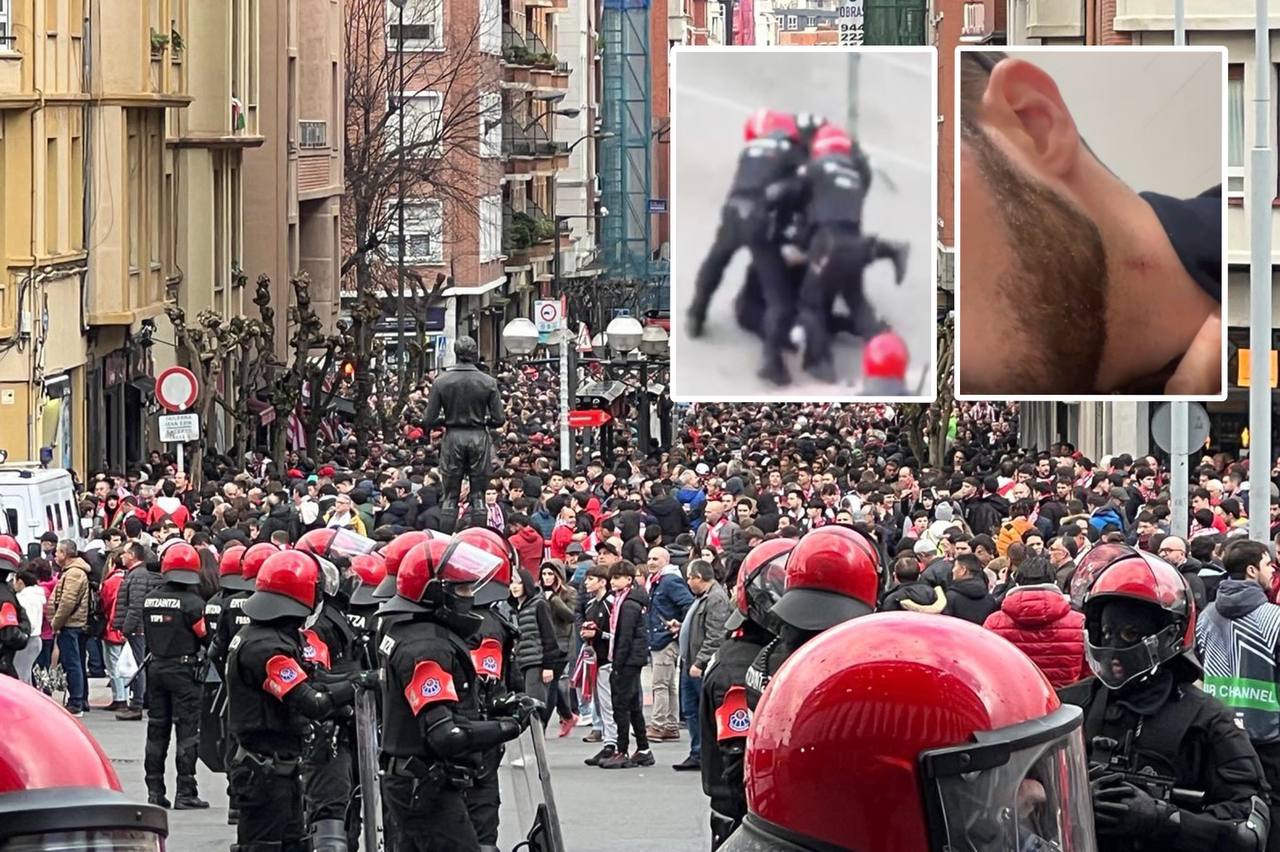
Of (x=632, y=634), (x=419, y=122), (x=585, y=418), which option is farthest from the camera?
(x=419, y=122)

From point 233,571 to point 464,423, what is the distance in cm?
1053

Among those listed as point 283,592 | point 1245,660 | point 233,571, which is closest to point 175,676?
point 233,571

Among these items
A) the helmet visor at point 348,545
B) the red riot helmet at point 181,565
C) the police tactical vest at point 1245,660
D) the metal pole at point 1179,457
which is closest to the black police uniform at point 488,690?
the police tactical vest at point 1245,660

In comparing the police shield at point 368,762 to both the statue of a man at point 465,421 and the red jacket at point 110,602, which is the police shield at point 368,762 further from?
the statue of a man at point 465,421

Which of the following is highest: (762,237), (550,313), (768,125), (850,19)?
(850,19)

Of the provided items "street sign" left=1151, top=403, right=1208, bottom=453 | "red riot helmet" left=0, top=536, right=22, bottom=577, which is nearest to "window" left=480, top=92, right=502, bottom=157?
"street sign" left=1151, top=403, right=1208, bottom=453

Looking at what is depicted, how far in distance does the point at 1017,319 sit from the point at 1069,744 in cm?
1509

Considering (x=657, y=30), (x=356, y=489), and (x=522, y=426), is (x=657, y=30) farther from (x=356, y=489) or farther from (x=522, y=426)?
(x=356, y=489)

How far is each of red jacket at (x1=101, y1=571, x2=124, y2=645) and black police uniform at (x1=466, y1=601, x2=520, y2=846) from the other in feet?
30.9

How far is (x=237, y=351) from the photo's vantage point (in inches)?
1741

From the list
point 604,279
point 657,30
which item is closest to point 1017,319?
point 604,279

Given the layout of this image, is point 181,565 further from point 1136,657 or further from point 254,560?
point 1136,657

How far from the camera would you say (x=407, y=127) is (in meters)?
65.9

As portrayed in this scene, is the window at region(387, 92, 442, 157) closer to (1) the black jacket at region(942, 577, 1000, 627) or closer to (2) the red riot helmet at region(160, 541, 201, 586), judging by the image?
(2) the red riot helmet at region(160, 541, 201, 586)
